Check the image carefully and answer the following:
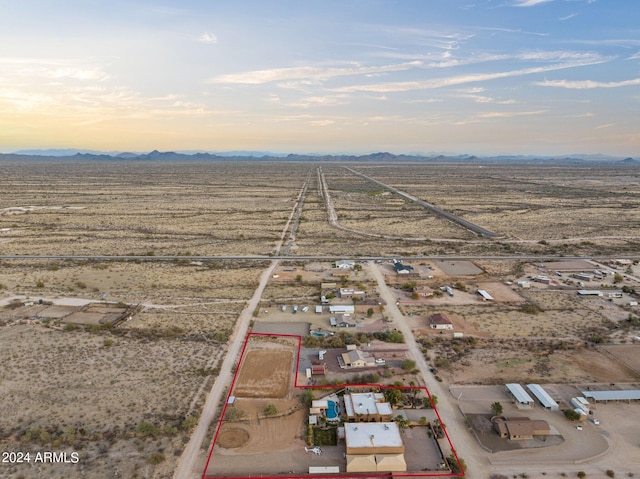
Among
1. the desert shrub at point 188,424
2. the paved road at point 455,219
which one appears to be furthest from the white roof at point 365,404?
the paved road at point 455,219

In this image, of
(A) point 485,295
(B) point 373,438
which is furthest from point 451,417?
(A) point 485,295

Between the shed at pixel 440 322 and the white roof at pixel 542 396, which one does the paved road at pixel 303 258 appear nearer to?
the shed at pixel 440 322

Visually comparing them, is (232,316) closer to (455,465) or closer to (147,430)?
(147,430)

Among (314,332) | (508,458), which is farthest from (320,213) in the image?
(508,458)

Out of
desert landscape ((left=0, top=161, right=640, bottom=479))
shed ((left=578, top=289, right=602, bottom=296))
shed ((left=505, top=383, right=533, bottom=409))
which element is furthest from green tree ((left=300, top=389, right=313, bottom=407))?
shed ((left=578, top=289, right=602, bottom=296))

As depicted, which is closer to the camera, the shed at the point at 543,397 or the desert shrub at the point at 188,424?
the desert shrub at the point at 188,424

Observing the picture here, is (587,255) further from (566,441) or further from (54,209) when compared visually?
(54,209)
